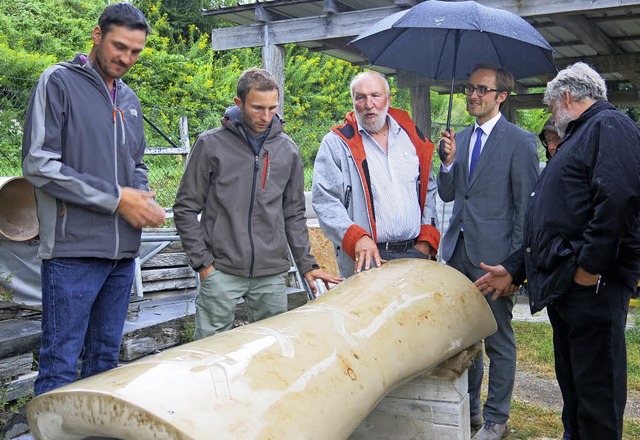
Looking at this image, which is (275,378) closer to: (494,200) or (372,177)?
(372,177)

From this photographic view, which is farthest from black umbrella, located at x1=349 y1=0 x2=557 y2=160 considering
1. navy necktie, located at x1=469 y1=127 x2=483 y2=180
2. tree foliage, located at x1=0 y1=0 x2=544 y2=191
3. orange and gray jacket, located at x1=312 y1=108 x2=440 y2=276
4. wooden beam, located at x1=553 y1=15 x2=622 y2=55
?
tree foliage, located at x1=0 y1=0 x2=544 y2=191

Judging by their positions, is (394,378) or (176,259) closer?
(394,378)

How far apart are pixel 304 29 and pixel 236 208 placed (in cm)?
522

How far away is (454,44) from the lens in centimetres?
440

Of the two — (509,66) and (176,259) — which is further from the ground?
(509,66)

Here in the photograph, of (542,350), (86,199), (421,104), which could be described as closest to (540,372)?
(542,350)

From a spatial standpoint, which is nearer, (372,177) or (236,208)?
(236,208)

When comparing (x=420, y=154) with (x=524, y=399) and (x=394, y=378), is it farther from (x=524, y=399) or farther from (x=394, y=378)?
(x=524, y=399)

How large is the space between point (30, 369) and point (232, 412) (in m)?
2.69

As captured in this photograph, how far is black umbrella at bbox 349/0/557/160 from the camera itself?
160 inches

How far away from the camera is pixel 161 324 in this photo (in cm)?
505

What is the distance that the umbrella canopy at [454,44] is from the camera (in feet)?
13.4

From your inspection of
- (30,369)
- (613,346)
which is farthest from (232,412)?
(30,369)

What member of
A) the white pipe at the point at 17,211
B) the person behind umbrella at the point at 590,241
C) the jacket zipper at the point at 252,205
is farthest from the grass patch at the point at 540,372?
the white pipe at the point at 17,211
